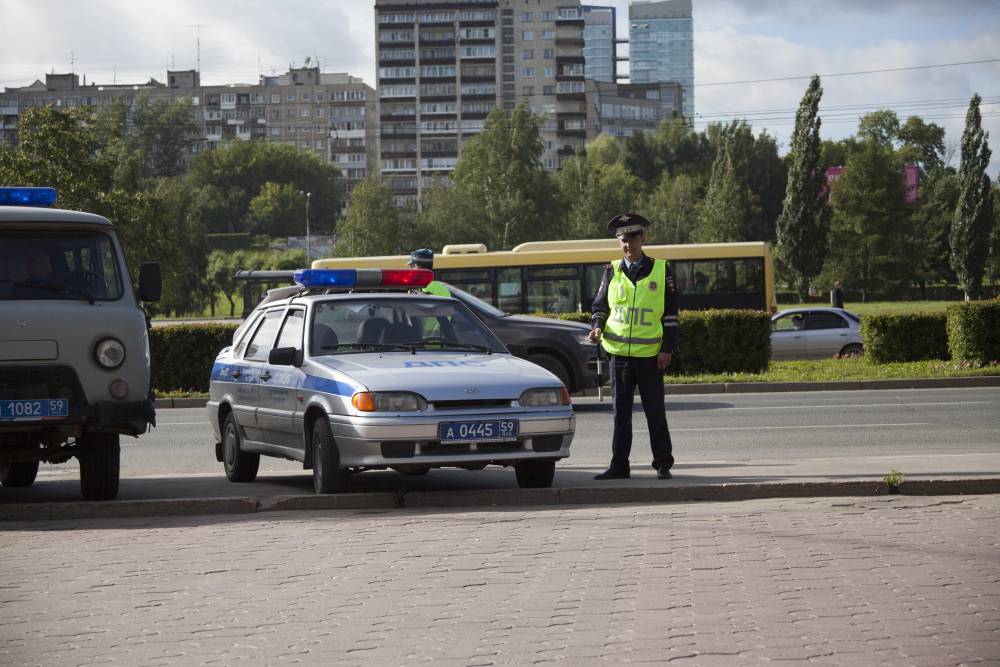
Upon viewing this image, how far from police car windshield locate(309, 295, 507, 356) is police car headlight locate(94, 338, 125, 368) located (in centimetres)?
146

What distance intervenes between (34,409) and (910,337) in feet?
62.9

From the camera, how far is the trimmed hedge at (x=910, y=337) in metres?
26.0

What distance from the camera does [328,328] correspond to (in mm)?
11438

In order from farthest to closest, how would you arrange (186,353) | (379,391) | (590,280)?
(590,280)
(186,353)
(379,391)

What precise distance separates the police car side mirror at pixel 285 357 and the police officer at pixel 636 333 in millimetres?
2282

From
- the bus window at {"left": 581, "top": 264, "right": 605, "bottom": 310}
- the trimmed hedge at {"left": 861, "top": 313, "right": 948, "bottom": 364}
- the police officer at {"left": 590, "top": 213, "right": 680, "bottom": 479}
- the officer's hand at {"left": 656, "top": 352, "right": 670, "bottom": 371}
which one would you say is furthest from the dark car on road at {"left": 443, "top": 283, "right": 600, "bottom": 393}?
the bus window at {"left": 581, "top": 264, "right": 605, "bottom": 310}

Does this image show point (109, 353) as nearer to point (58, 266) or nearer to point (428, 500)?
point (58, 266)

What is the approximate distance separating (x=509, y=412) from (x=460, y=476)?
215 centimetres

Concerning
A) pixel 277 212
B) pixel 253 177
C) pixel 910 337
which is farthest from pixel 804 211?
pixel 253 177

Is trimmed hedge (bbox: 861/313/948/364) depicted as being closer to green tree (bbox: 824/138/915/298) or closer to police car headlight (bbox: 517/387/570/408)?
police car headlight (bbox: 517/387/570/408)

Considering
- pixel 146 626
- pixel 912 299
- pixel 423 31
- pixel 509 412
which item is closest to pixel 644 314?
pixel 509 412

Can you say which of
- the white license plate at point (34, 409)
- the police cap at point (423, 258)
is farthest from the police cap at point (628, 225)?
the police cap at point (423, 258)

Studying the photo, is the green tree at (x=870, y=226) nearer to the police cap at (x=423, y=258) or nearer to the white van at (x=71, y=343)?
the police cap at (x=423, y=258)

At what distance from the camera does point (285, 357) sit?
11.1 metres
